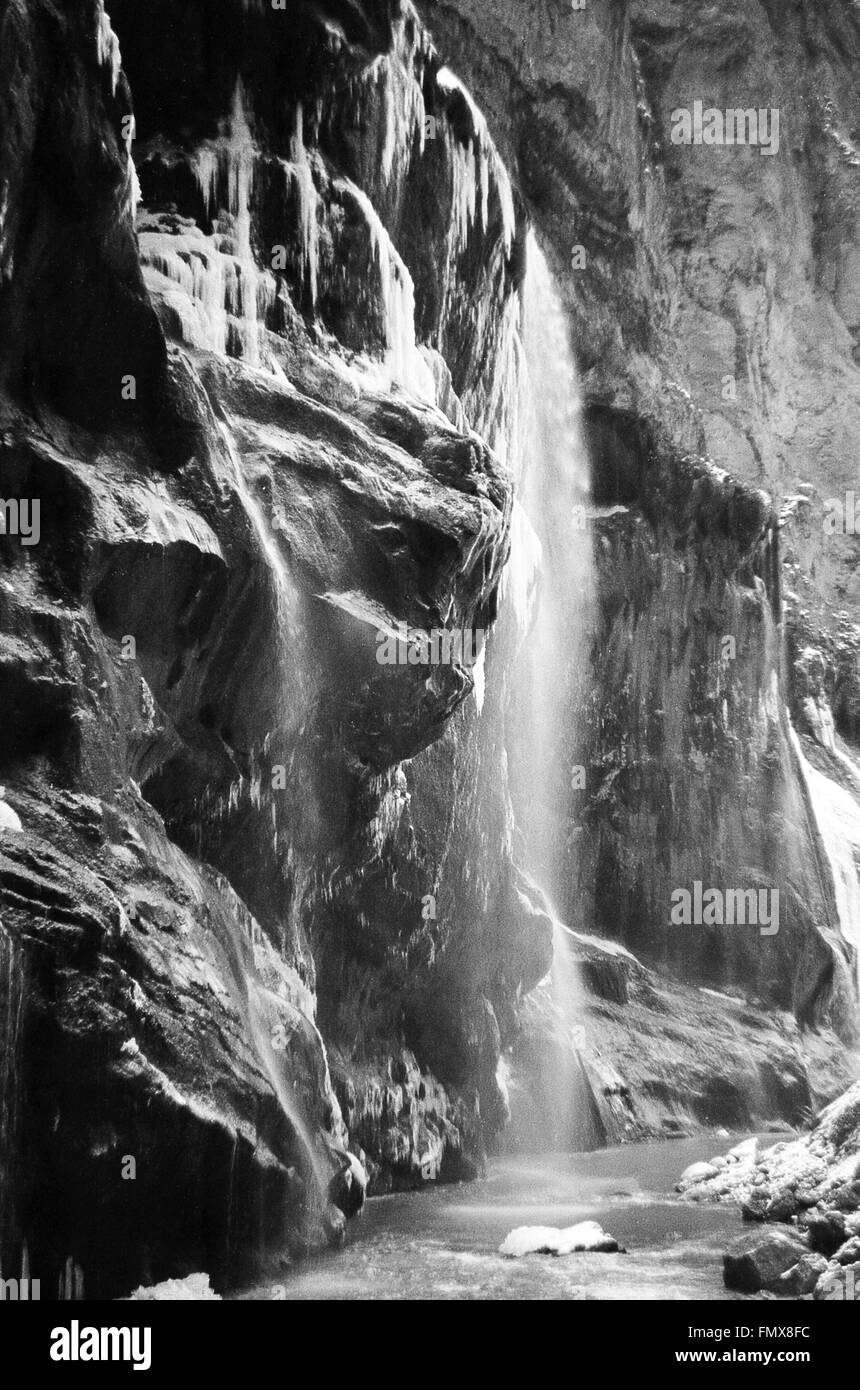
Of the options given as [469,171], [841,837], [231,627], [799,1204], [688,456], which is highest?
[469,171]

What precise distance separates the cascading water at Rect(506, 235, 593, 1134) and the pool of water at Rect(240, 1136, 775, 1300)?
555 cm

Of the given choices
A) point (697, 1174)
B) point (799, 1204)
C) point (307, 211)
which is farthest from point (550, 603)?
point (799, 1204)

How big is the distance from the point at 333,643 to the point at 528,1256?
214 inches

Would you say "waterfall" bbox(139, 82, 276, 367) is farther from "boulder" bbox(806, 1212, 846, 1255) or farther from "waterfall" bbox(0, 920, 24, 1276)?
"boulder" bbox(806, 1212, 846, 1255)

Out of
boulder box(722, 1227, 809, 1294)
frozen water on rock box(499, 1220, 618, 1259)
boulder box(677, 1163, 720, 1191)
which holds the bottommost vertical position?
boulder box(677, 1163, 720, 1191)

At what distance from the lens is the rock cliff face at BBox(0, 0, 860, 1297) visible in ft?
31.4

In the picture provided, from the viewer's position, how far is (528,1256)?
11836 millimetres

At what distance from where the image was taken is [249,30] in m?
14.8

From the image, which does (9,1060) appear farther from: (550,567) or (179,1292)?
(550,567)

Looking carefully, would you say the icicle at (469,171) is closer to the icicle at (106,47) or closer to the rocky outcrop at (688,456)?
the rocky outcrop at (688,456)

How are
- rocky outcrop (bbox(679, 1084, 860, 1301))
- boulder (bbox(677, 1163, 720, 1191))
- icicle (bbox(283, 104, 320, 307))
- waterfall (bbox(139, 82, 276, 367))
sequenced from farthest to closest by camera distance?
boulder (bbox(677, 1163, 720, 1191)) < icicle (bbox(283, 104, 320, 307)) < waterfall (bbox(139, 82, 276, 367)) < rocky outcrop (bbox(679, 1084, 860, 1301))

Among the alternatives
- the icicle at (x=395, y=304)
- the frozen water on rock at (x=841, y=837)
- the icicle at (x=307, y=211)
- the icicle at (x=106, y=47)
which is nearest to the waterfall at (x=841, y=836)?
the frozen water on rock at (x=841, y=837)

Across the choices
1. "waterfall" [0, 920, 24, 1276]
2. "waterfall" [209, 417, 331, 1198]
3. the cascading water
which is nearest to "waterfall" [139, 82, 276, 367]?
"waterfall" [209, 417, 331, 1198]
